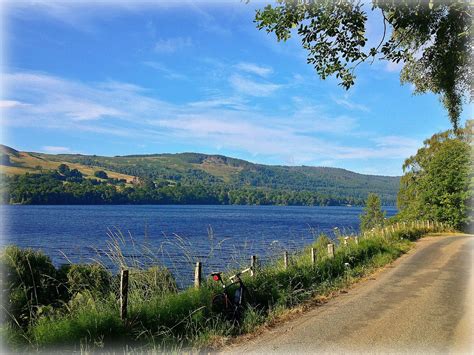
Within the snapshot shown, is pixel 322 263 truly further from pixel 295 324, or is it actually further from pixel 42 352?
pixel 42 352

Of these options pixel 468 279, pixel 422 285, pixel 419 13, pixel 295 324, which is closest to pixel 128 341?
pixel 295 324

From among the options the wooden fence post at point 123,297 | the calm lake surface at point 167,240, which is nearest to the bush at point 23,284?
the calm lake surface at point 167,240

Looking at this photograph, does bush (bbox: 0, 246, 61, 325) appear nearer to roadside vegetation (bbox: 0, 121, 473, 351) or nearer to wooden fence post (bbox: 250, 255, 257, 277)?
roadside vegetation (bbox: 0, 121, 473, 351)

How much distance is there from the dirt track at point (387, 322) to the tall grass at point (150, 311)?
730 millimetres

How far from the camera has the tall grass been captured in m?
6.74

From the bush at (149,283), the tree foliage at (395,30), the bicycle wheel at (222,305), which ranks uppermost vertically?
the tree foliage at (395,30)

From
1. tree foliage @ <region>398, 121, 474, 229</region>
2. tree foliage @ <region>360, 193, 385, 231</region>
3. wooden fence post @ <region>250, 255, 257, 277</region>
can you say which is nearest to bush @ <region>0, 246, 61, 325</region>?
wooden fence post @ <region>250, 255, 257, 277</region>

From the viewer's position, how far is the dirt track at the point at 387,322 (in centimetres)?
721

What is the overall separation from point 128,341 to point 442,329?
565cm

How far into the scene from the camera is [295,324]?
8.72m

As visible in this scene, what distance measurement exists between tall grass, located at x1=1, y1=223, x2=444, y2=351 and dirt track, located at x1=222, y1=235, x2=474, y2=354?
730mm

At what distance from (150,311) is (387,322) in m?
4.59

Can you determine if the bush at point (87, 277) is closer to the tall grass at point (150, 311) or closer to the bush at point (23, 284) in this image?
the tall grass at point (150, 311)

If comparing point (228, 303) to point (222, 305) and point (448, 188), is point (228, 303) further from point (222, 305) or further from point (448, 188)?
point (448, 188)
